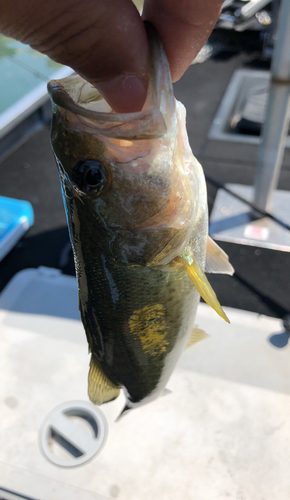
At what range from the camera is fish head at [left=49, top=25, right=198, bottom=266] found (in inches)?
28.1

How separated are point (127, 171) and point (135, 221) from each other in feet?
0.41

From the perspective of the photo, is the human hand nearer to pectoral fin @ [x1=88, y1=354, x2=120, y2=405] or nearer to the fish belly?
the fish belly

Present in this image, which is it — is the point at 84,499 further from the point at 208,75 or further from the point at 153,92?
the point at 208,75

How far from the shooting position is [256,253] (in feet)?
9.59

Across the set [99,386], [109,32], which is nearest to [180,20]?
[109,32]

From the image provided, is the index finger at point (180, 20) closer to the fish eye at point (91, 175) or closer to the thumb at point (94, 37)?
the thumb at point (94, 37)

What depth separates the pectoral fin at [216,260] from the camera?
113 centimetres

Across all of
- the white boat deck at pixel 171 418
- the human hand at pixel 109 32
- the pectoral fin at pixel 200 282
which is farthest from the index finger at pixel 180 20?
the white boat deck at pixel 171 418

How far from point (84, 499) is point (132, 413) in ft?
1.21

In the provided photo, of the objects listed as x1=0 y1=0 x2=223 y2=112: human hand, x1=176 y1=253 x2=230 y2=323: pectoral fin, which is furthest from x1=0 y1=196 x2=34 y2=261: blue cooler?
x1=0 y1=0 x2=223 y2=112: human hand

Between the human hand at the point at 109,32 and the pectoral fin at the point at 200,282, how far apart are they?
41cm

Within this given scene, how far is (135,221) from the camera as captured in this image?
87 cm

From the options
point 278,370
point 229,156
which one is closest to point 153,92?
point 278,370

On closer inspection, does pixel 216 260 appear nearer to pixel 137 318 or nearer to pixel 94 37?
pixel 137 318
